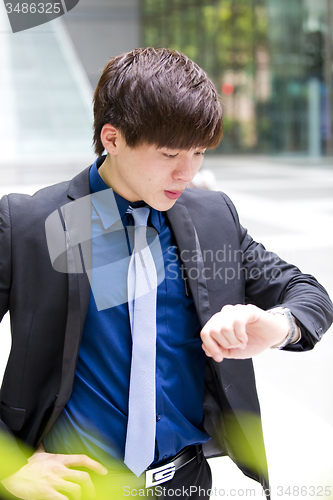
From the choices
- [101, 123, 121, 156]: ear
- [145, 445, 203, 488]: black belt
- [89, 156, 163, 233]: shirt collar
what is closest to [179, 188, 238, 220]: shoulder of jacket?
[89, 156, 163, 233]: shirt collar

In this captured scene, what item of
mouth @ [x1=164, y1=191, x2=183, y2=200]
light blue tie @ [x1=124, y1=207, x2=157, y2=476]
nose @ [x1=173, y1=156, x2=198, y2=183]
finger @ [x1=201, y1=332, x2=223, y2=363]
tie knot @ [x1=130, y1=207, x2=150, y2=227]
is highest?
nose @ [x1=173, y1=156, x2=198, y2=183]

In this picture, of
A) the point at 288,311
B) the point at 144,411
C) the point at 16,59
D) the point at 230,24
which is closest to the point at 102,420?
the point at 144,411

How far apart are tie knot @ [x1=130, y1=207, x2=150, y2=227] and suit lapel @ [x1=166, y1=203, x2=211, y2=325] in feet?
0.23

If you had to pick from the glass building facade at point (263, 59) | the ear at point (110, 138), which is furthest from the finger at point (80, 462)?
the glass building facade at point (263, 59)

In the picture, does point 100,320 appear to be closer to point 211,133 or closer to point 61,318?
point 61,318

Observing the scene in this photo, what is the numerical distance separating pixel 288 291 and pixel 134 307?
396 mm

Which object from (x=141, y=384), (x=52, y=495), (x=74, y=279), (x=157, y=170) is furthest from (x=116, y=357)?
(x=157, y=170)

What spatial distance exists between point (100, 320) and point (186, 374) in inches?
10.3

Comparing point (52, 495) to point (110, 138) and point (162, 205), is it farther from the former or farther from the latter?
point (110, 138)

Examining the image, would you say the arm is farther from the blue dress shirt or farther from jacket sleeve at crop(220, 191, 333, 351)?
the blue dress shirt

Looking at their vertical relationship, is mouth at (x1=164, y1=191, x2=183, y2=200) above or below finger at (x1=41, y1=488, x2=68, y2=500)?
above

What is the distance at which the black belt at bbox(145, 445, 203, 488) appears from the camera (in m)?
1.27

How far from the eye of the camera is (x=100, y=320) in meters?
1.24

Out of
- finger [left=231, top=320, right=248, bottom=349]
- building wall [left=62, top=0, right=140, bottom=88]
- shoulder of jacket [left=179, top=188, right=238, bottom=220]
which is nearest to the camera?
finger [left=231, top=320, right=248, bottom=349]
